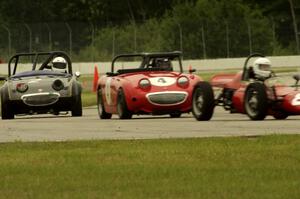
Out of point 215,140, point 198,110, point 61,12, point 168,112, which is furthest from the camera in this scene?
point 61,12

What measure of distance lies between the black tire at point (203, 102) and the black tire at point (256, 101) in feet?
2.08

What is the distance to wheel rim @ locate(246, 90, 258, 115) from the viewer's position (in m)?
19.3

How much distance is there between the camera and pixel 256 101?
19188 mm

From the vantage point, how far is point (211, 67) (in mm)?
66375

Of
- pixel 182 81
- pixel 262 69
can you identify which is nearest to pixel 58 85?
pixel 182 81

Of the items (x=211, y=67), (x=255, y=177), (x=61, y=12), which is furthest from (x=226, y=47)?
(x=255, y=177)

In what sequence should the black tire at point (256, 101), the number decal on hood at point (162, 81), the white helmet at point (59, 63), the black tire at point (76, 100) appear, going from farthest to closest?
the white helmet at point (59, 63) < the black tire at point (76, 100) < the number decal on hood at point (162, 81) < the black tire at point (256, 101)

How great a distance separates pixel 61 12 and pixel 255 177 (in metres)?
81.8

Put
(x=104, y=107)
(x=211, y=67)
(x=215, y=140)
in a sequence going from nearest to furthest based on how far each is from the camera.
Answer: (x=215, y=140), (x=104, y=107), (x=211, y=67)

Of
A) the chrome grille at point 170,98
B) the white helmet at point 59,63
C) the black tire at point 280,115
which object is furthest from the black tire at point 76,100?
the black tire at point 280,115

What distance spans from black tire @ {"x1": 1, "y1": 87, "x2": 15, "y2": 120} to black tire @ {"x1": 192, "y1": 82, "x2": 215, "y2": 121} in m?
5.04

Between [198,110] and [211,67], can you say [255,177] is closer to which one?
[198,110]

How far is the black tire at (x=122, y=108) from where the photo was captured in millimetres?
22156

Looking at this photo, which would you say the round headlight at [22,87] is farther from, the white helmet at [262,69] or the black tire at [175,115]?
the white helmet at [262,69]
